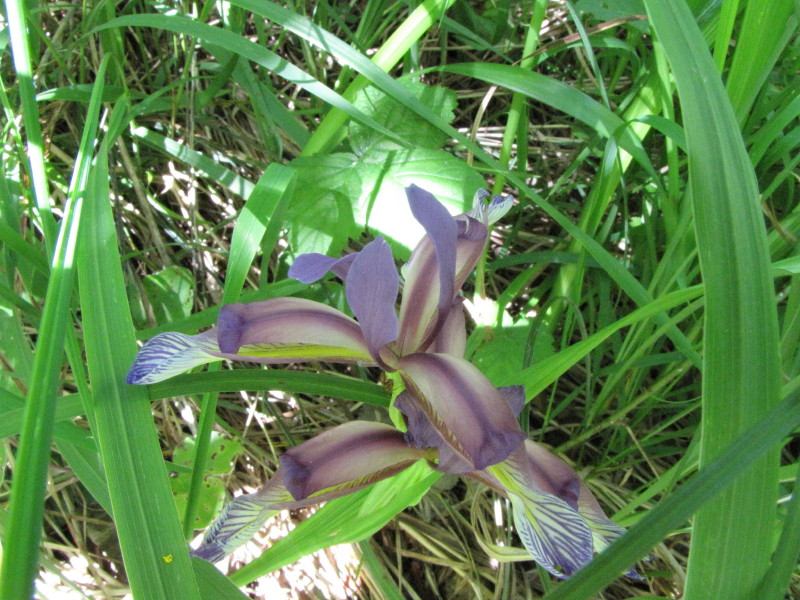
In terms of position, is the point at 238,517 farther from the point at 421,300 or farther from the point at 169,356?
the point at 421,300

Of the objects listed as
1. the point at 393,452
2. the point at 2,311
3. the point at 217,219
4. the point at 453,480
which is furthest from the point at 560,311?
the point at 2,311

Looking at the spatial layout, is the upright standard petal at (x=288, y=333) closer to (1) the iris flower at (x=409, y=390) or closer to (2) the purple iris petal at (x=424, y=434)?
(1) the iris flower at (x=409, y=390)

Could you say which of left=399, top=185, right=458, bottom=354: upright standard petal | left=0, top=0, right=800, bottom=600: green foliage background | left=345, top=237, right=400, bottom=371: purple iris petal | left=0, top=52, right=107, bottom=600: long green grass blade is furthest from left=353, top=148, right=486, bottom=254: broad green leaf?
left=0, top=52, right=107, bottom=600: long green grass blade

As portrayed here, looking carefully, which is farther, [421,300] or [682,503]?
[421,300]

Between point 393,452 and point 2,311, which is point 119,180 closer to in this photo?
point 2,311

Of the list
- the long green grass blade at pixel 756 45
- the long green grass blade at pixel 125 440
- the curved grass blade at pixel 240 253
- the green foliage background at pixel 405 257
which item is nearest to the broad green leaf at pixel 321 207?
the green foliage background at pixel 405 257

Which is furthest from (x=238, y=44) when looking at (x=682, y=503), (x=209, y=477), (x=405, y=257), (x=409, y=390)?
(x=682, y=503)

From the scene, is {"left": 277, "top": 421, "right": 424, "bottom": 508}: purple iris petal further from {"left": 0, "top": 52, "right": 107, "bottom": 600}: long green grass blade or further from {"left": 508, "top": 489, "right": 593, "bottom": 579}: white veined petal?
{"left": 0, "top": 52, "right": 107, "bottom": 600}: long green grass blade
